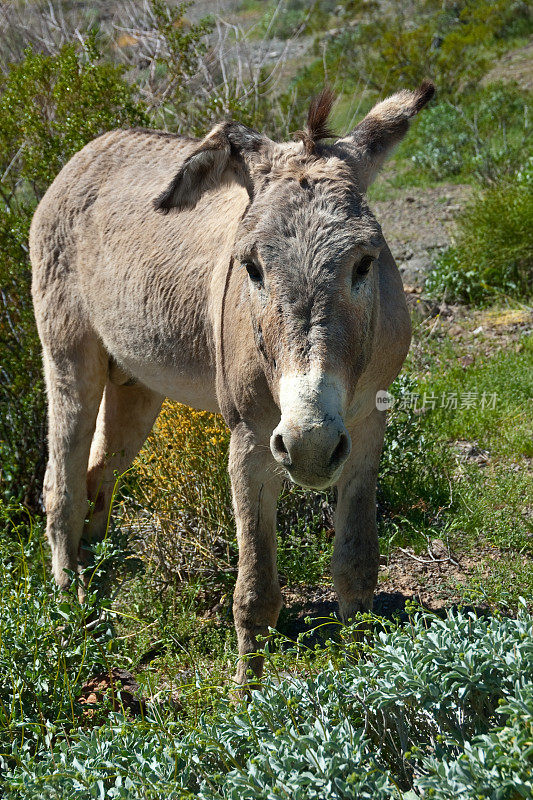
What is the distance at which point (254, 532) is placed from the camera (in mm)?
3891

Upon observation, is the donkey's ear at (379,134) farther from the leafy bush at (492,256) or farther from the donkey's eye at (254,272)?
the leafy bush at (492,256)

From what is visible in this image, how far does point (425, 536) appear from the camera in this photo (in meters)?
5.19

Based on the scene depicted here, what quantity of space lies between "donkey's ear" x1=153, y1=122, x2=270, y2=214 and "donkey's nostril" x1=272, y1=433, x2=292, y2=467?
1.22 meters

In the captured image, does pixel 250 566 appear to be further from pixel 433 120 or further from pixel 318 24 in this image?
pixel 318 24

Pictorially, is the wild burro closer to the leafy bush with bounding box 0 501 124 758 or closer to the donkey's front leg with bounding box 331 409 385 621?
the donkey's front leg with bounding box 331 409 385 621

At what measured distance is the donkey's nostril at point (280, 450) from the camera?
2893mm

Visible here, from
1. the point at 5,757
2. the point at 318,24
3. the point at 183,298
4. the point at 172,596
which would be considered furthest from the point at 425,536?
the point at 318,24

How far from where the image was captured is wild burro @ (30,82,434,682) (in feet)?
9.95

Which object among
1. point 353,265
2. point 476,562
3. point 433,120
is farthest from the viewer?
point 433,120

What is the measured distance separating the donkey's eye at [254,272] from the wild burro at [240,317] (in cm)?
1

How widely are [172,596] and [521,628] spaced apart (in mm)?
2860

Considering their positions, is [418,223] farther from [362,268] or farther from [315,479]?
[315,479]

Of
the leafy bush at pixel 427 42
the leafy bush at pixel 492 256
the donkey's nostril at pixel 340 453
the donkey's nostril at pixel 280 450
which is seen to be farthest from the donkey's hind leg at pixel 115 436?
the leafy bush at pixel 427 42

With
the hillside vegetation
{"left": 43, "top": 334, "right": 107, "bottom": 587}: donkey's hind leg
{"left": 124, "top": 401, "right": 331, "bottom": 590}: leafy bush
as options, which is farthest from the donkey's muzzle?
{"left": 43, "top": 334, "right": 107, "bottom": 587}: donkey's hind leg
